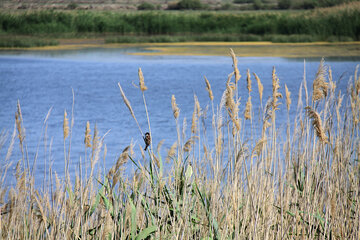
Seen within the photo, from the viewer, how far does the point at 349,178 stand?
3.14m

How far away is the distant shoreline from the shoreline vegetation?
0.30 meters

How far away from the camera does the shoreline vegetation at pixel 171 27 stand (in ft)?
74.1

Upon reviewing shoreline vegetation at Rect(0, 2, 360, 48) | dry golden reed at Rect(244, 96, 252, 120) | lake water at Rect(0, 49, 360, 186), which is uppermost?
dry golden reed at Rect(244, 96, 252, 120)

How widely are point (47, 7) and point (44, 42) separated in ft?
9.52

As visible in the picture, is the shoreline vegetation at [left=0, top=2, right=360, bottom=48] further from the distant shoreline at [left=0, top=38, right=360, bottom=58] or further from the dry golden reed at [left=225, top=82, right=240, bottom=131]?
the dry golden reed at [left=225, top=82, right=240, bottom=131]

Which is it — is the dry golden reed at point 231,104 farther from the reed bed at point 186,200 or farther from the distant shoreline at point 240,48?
the distant shoreline at point 240,48

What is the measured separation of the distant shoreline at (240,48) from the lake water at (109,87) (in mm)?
1062

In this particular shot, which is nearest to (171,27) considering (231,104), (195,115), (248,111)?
(248,111)

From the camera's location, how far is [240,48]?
21.7 metres

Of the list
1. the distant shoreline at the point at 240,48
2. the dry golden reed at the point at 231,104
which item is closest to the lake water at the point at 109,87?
the distant shoreline at the point at 240,48

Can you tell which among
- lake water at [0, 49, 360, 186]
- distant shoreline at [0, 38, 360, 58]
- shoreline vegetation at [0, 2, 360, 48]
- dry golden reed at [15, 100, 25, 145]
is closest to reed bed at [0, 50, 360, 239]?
dry golden reed at [15, 100, 25, 145]

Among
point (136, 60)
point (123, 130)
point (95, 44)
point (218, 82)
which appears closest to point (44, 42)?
point (95, 44)

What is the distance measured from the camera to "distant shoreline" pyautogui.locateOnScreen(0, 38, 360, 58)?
742 inches

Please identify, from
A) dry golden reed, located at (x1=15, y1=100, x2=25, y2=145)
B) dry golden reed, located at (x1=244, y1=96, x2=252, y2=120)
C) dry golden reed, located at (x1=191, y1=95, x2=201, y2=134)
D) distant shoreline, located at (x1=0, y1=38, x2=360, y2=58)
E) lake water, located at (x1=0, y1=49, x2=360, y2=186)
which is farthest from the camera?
distant shoreline, located at (x1=0, y1=38, x2=360, y2=58)
